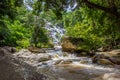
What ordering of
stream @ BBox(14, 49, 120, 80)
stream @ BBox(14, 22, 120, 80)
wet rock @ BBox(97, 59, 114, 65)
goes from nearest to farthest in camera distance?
1. stream @ BBox(14, 49, 120, 80)
2. stream @ BBox(14, 22, 120, 80)
3. wet rock @ BBox(97, 59, 114, 65)

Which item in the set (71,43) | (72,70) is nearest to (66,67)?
(72,70)

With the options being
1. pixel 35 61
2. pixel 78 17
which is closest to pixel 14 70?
pixel 35 61

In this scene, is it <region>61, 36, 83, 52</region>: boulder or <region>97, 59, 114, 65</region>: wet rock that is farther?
<region>61, 36, 83, 52</region>: boulder

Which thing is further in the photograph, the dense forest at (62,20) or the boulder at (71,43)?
the boulder at (71,43)

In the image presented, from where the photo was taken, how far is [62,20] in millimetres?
18344

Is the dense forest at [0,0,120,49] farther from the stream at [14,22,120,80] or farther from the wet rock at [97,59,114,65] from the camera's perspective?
the stream at [14,22,120,80]

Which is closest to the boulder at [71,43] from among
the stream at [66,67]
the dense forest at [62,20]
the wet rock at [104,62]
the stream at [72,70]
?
the dense forest at [62,20]

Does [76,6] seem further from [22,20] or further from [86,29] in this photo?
[22,20]

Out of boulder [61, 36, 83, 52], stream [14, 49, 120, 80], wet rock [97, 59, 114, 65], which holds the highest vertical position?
stream [14, 49, 120, 80]

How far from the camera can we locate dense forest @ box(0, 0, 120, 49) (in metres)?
8.79

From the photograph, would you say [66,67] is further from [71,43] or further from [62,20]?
[71,43]

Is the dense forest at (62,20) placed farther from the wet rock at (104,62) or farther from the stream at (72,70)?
the stream at (72,70)

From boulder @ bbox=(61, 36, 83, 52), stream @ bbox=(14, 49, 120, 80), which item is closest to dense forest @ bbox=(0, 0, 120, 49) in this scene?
boulder @ bbox=(61, 36, 83, 52)

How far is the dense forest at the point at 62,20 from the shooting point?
28.8ft
